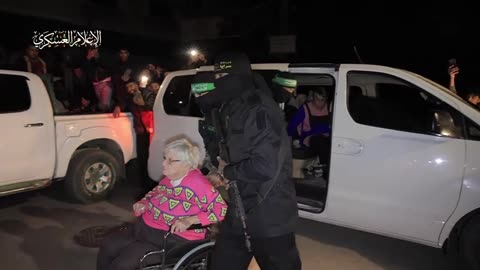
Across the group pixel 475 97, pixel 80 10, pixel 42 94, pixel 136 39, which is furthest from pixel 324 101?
pixel 136 39

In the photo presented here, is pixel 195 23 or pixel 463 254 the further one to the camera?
pixel 195 23

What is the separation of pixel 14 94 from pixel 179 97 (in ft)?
6.14

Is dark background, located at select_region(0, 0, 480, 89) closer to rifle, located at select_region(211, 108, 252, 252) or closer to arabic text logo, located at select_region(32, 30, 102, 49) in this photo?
arabic text logo, located at select_region(32, 30, 102, 49)

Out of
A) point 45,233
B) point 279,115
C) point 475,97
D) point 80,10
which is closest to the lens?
point 279,115

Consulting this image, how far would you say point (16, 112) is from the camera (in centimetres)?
531

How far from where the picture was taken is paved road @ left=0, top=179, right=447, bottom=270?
4.30 metres

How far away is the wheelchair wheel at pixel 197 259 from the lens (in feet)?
9.57

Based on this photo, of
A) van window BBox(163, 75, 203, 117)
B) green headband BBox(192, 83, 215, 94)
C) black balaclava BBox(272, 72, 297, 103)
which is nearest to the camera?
green headband BBox(192, 83, 215, 94)

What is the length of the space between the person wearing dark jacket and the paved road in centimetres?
195

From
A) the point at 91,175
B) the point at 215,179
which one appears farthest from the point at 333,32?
the point at 215,179

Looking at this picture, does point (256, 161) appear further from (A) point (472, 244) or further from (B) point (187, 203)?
(A) point (472, 244)

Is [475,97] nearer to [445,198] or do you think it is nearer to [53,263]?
[445,198]

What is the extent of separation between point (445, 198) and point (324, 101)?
2857 mm

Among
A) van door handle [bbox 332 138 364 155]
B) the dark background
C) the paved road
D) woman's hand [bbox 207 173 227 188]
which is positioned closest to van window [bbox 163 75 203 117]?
the paved road
